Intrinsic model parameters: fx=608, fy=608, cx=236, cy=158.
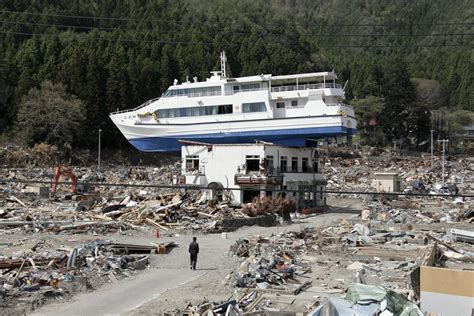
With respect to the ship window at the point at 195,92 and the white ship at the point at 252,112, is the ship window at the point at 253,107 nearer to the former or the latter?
the white ship at the point at 252,112

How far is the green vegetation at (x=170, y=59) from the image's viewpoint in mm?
67938

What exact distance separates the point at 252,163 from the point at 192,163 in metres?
4.10

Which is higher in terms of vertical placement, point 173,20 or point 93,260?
point 173,20

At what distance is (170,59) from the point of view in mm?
87000

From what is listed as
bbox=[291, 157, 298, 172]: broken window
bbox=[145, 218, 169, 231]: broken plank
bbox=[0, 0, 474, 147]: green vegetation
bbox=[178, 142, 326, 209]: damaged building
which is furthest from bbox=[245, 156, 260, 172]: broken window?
bbox=[0, 0, 474, 147]: green vegetation

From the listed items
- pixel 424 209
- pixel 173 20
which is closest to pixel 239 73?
pixel 173 20

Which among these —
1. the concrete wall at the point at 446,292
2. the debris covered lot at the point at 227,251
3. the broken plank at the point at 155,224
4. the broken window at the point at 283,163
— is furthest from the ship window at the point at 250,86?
the concrete wall at the point at 446,292

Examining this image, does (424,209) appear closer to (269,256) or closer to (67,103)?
(269,256)

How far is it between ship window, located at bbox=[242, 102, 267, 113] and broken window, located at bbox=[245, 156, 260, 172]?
8.47 m

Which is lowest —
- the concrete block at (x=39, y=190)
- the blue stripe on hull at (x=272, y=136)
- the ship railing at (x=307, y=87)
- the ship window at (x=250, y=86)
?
the concrete block at (x=39, y=190)

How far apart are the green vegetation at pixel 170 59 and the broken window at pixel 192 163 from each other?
24924mm

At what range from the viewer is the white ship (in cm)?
4428

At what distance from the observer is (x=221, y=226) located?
29.0 meters

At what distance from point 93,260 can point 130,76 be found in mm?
57706
